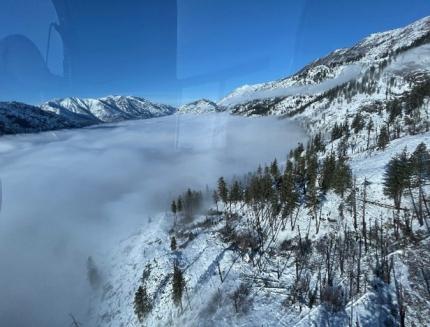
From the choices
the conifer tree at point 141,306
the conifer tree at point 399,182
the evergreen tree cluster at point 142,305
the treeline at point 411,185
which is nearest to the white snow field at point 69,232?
the evergreen tree cluster at point 142,305

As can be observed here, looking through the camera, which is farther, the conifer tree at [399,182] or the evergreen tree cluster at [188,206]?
the evergreen tree cluster at [188,206]

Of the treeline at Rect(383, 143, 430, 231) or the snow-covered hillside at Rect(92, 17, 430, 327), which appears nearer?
the snow-covered hillside at Rect(92, 17, 430, 327)

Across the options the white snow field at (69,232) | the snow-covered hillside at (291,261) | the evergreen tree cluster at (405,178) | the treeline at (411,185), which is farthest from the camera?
the white snow field at (69,232)

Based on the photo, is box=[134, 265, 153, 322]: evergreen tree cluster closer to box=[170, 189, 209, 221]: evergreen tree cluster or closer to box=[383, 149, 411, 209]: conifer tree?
box=[383, 149, 411, 209]: conifer tree

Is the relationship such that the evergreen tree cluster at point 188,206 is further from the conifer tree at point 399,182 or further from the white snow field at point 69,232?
the conifer tree at point 399,182

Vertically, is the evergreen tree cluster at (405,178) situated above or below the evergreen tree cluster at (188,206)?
above

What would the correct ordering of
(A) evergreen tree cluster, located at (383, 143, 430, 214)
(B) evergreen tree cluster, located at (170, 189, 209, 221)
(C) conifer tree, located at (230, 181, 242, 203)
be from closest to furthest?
(A) evergreen tree cluster, located at (383, 143, 430, 214)
(C) conifer tree, located at (230, 181, 242, 203)
(B) evergreen tree cluster, located at (170, 189, 209, 221)

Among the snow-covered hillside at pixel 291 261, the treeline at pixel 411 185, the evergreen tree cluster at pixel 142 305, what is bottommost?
the evergreen tree cluster at pixel 142 305

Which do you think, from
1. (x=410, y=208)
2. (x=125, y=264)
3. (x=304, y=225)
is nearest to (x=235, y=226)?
(x=304, y=225)

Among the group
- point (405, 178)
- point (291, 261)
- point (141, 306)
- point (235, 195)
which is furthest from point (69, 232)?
point (405, 178)

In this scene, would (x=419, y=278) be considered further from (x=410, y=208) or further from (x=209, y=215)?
(x=209, y=215)

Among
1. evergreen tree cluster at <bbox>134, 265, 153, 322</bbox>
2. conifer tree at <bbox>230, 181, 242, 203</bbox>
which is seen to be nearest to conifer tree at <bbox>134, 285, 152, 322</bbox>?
evergreen tree cluster at <bbox>134, 265, 153, 322</bbox>
